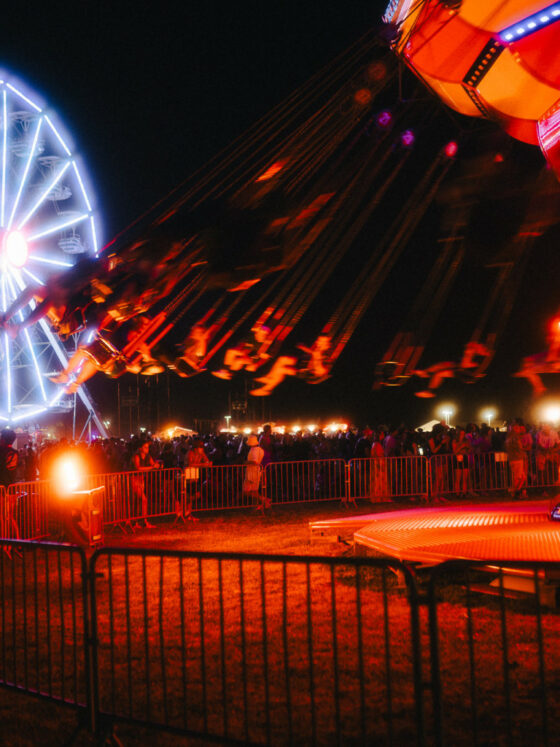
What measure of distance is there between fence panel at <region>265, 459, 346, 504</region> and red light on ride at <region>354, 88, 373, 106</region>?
9.92 metres

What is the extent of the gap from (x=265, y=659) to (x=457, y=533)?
13.6ft

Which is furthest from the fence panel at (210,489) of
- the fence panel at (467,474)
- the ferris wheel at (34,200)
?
the ferris wheel at (34,200)

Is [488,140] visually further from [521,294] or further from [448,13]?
[521,294]

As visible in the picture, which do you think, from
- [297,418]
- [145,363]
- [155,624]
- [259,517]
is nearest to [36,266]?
[259,517]

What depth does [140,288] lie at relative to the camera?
19.1ft

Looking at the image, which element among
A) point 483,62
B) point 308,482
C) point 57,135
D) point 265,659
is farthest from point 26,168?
point 265,659

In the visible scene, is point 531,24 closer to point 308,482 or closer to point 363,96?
point 363,96

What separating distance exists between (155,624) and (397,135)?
513 cm

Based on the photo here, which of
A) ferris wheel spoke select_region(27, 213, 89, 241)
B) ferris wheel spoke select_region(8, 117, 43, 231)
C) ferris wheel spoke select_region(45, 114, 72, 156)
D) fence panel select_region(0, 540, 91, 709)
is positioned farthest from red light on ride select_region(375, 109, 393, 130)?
ferris wheel spoke select_region(45, 114, 72, 156)

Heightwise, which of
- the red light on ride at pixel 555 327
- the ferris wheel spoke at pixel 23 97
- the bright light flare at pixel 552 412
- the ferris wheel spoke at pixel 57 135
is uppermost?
the ferris wheel spoke at pixel 23 97

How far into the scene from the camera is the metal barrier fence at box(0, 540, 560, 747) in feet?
12.1

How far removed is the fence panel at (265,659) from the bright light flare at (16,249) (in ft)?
32.4

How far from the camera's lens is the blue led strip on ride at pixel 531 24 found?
5082 millimetres

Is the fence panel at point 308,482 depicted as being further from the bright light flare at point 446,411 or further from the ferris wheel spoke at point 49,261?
the bright light flare at point 446,411
